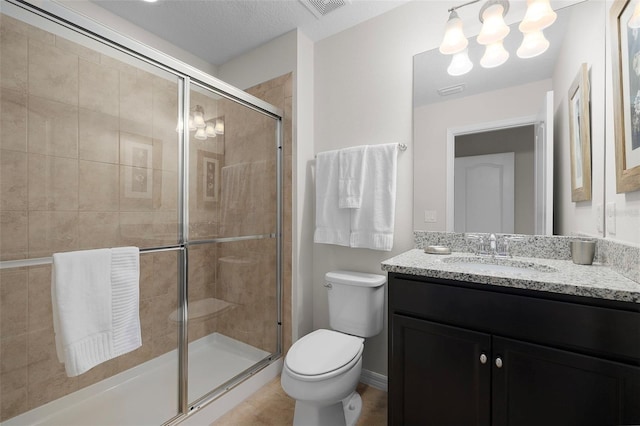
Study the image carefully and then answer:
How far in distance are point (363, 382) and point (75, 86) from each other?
242 centimetres

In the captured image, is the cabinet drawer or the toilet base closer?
the cabinet drawer

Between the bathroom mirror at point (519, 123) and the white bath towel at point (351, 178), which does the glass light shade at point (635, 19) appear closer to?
the bathroom mirror at point (519, 123)

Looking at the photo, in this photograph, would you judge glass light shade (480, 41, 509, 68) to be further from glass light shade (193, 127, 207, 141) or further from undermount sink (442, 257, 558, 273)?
glass light shade (193, 127, 207, 141)

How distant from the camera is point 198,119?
5.49 ft

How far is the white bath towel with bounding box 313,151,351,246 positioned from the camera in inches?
73.9

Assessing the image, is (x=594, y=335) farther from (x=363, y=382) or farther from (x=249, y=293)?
(x=249, y=293)

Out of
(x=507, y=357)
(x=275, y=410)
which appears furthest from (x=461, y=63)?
(x=275, y=410)

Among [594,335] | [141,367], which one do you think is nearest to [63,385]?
[141,367]

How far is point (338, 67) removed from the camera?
2.00m

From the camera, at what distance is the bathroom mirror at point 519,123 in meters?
1.23

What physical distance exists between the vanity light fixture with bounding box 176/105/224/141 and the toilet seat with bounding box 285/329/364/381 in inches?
54.0

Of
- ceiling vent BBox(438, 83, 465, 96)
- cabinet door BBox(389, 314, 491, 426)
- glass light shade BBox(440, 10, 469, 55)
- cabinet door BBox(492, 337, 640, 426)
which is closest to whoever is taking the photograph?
A: cabinet door BBox(492, 337, 640, 426)

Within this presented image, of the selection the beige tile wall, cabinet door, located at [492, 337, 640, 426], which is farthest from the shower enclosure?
cabinet door, located at [492, 337, 640, 426]

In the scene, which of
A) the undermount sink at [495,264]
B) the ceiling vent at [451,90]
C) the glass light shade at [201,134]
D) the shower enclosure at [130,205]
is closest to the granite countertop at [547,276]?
the undermount sink at [495,264]
